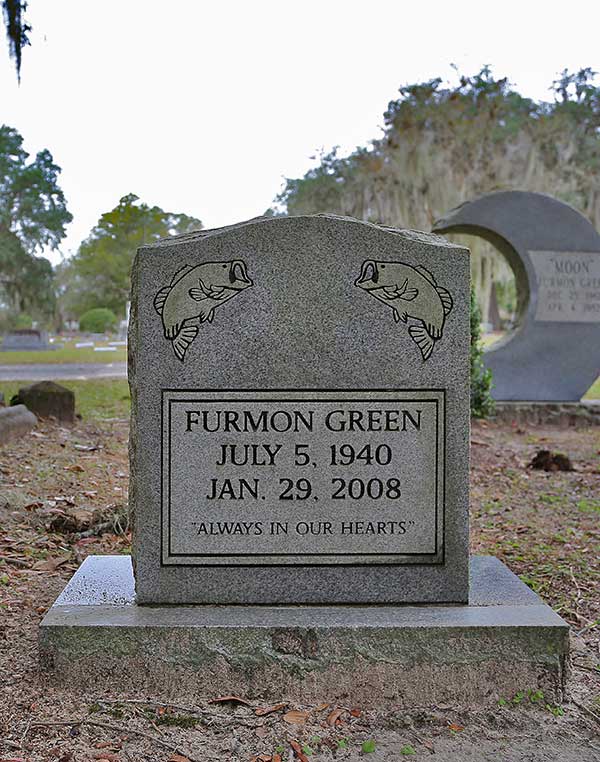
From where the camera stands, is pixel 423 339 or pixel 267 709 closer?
pixel 267 709

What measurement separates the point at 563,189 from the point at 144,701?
25.5 meters

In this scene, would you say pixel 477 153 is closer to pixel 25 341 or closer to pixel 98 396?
pixel 98 396

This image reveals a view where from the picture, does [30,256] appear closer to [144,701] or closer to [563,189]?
[563,189]

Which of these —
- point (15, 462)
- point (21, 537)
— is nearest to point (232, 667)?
point (21, 537)

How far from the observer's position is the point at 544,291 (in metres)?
11.6

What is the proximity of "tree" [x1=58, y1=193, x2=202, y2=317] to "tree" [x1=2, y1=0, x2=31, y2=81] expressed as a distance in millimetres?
23411

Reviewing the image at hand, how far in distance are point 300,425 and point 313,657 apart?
32.1 inches

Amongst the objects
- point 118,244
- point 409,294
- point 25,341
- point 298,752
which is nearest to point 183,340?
point 409,294

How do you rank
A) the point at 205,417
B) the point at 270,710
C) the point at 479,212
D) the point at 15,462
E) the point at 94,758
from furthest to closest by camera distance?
the point at 479,212
the point at 15,462
the point at 205,417
the point at 270,710
the point at 94,758

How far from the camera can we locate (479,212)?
452 inches

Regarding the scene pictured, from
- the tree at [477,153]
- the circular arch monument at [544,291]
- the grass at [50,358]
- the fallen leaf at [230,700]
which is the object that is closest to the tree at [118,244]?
the grass at [50,358]

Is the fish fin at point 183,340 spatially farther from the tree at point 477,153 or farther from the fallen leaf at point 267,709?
the tree at point 477,153

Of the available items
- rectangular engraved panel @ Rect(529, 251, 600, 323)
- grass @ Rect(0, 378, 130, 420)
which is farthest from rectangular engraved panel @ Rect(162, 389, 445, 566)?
rectangular engraved panel @ Rect(529, 251, 600, 323)

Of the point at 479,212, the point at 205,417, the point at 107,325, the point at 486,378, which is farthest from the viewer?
Result: the point at 107,325
